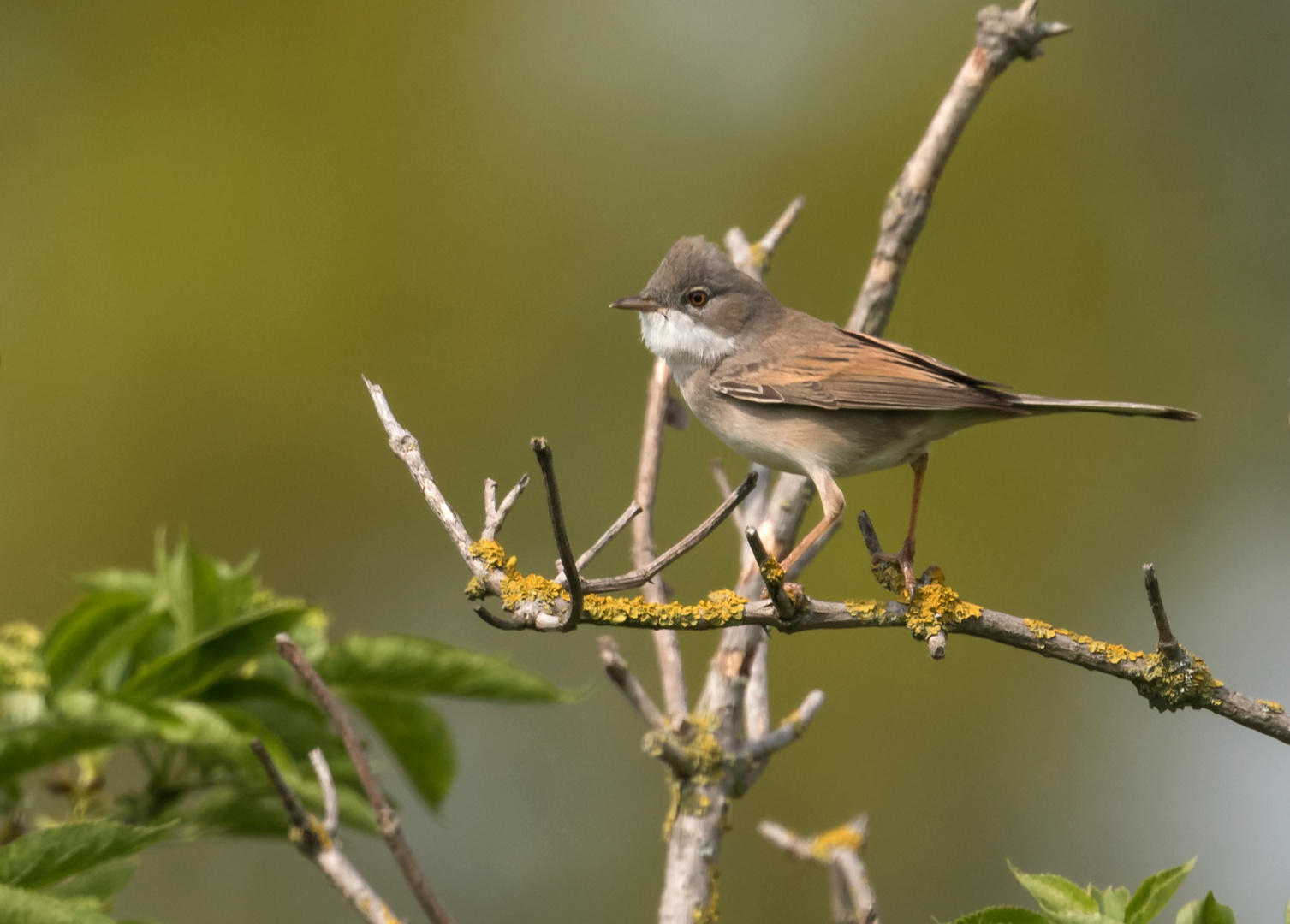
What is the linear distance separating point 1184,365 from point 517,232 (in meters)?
5.09

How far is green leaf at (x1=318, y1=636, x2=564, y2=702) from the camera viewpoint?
2.64 meters

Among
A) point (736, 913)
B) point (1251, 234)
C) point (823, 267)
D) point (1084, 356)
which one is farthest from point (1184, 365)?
point (736, 913)

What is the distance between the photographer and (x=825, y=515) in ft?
10.3

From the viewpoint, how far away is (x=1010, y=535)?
703 centimetres

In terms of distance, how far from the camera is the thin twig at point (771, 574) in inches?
75.1

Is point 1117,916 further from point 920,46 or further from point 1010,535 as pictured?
point 920,46

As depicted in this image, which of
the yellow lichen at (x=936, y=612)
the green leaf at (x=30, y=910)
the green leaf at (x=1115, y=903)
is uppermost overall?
the yellow lichen at (x=936, y=612)

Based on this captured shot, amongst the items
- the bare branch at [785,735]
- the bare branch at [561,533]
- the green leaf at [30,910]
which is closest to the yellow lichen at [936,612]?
the bare branch at [561,533]

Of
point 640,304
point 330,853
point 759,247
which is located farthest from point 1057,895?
point 759,247

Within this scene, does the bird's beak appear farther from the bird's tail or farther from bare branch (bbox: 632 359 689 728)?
the bird's tail

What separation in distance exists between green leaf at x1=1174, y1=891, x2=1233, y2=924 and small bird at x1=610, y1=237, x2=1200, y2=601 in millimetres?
1082

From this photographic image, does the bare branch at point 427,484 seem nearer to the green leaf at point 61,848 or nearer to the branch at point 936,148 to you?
the green leaf at point 61,848

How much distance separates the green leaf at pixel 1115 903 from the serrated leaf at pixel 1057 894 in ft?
0.14

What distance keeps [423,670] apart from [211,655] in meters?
0.49
